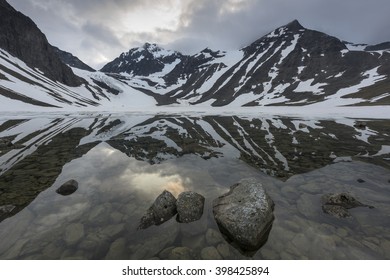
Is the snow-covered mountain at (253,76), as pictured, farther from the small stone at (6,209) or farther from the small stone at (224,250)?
the small stone at (224,250)

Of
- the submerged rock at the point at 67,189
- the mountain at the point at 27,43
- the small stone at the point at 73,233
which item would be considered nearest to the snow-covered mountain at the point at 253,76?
the mountain at the point at 27,43

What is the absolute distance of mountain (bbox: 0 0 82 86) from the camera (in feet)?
436

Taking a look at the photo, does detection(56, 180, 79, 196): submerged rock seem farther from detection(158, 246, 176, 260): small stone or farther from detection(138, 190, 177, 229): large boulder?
detection(158, 246, 176, 260): small stone

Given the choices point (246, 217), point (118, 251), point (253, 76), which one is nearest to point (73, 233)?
point (118, 251)

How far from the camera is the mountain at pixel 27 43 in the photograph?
132950 millimetres

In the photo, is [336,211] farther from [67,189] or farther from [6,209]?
[6,209]

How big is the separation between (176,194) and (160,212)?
7.62 feet

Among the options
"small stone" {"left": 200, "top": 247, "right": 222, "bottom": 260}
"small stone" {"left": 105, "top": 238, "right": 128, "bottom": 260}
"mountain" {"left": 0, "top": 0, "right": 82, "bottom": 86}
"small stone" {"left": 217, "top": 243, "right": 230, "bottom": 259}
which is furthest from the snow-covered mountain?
"small stone" {"left": 217, "top": 243, "right": 230, "bottom": 259}

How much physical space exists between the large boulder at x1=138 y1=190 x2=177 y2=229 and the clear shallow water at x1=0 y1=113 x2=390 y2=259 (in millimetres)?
280

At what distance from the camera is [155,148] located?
19.6 meters

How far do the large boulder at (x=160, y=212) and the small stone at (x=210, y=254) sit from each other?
6.90 feet

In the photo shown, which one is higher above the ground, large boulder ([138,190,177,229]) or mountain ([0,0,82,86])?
mountain ([0,0,82,86])

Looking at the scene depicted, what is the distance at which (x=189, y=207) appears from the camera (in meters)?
8.64
